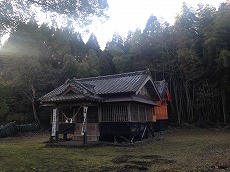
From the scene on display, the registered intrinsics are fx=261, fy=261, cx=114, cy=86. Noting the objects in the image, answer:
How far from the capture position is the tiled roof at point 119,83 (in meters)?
17.4

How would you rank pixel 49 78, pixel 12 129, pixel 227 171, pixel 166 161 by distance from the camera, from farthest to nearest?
1. pixel 49 78
2. pixel 12 129
3. pixel 166 161
4. pixel 227 171

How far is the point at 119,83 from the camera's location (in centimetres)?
1902

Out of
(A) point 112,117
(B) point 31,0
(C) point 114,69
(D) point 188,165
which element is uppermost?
(C) point 114,69

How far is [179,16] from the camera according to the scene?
34750mm

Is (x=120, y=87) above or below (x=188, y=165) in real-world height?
above

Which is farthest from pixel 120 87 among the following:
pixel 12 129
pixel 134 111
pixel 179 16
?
pixel 179 16

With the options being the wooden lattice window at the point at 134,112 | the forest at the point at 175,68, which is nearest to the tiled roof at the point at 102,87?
the wooden lattice window at the point at 134,112

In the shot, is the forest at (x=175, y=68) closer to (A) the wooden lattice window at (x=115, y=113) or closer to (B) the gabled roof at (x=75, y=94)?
(B) the gabled roof at (x=75, y=94)

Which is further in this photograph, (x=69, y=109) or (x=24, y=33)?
(x=69, y=109)

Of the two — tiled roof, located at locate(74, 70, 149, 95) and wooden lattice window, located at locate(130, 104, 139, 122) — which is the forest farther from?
wooden lattice window, located at locate(130, 104, 139, 122)

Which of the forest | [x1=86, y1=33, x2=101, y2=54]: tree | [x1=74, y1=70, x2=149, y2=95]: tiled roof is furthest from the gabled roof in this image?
[x1=86, y1=33, x2=101, y2=54]: tree

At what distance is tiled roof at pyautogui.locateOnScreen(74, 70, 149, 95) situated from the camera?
57.0 feet

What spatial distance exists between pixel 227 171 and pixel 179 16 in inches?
1167

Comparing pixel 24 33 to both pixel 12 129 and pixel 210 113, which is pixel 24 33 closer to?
pixel 12 129
